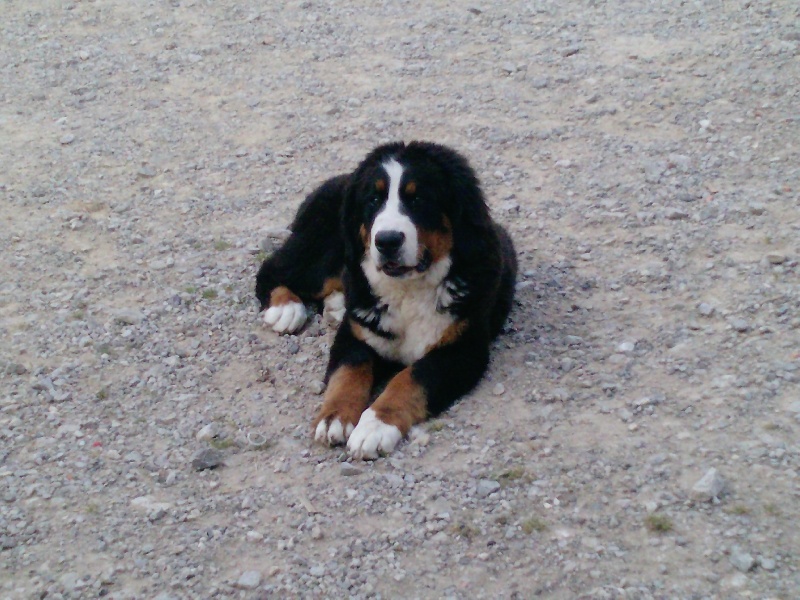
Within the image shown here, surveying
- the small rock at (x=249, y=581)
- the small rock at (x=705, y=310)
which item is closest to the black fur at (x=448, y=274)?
the small rock at (x=705, y=310)

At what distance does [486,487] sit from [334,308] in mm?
2059

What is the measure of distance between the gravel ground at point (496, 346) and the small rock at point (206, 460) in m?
0.02

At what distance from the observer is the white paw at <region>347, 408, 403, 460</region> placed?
172 inches

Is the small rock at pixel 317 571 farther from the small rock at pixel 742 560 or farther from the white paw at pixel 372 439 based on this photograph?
the small rock at pixel 742 560

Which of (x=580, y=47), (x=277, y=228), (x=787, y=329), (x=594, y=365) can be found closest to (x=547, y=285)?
(x=594, y=365)

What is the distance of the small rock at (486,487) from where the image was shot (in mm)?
4016

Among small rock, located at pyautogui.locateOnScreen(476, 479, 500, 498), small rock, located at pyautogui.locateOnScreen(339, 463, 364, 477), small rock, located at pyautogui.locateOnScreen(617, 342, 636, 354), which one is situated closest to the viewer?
small rock, located at pyautogui.locateOnScreen(476, 479, 500, 498)

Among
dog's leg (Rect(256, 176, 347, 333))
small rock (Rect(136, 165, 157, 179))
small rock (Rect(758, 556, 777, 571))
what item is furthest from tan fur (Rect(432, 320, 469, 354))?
small rock (Rect(136, 165, 157, 179))

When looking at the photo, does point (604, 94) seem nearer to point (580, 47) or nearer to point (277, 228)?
point (580, 47)

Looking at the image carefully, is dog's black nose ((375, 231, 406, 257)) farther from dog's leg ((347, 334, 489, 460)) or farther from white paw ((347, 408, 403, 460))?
white paw ((347, 408, 403, 460))

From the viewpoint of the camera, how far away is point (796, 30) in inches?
326

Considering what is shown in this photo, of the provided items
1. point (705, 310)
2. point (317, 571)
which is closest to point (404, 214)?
point (705, 310)

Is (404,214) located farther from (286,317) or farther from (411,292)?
(286,317)

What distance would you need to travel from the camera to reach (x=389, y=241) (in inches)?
183
